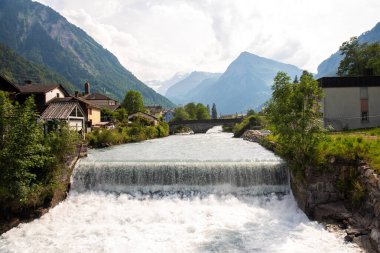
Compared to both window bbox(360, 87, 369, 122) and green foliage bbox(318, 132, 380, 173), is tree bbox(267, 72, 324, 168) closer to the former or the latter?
green foliage bbox(318, 132, 380, 173)

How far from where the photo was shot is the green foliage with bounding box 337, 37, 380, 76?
6219cm

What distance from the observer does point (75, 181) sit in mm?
25797

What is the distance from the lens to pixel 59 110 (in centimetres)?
3838

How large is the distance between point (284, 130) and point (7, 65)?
203905mm

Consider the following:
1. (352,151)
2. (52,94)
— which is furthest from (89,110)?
(352,151)

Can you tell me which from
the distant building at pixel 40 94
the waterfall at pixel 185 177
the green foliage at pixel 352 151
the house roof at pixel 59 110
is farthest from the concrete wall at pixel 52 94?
the green foliage at pixel 352 151

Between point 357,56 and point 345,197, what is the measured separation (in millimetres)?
56137

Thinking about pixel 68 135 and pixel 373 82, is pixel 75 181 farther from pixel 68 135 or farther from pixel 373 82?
pixel 373 82

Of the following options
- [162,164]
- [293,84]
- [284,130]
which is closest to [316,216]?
[284,130]

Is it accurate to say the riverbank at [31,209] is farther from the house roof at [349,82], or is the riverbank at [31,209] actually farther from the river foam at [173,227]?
the house roof at [349,82]

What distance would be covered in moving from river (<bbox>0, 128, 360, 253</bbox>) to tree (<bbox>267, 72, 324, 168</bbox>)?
3.53 meters

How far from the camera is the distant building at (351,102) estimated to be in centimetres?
4125

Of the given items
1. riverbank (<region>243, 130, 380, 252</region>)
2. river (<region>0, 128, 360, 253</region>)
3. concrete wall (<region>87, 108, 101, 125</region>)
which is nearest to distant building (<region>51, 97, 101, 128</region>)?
concrete wall (<region>87, 108, 101, 125</region>)

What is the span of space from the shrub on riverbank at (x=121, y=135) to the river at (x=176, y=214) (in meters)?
20.8
